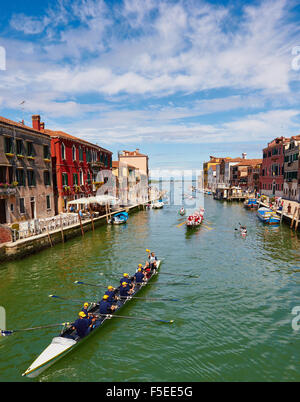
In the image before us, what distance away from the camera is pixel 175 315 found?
12.9m

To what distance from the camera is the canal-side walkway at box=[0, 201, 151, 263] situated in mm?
20281

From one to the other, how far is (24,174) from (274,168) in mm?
49211

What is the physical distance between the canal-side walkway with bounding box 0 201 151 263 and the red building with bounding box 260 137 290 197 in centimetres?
3886

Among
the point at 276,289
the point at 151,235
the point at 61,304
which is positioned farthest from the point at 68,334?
the point at 151,235

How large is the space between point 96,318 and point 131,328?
5.38ft

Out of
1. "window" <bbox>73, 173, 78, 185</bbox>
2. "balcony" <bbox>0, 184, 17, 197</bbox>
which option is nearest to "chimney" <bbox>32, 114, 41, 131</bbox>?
"window" <bbox>73, 173, 78, 185</bbox>

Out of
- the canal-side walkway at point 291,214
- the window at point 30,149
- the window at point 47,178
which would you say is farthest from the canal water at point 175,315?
the window at point 30,149

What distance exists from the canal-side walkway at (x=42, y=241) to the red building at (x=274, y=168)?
127ft

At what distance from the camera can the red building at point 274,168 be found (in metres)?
53.2

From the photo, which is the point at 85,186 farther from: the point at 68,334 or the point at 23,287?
the point at 68,334

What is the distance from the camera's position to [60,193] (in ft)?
111

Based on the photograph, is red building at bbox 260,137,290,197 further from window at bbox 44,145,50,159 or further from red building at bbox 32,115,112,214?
window at bbox 44,145,50,159

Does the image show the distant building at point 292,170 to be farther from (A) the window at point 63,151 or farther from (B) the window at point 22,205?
(B) the window at point 22,205

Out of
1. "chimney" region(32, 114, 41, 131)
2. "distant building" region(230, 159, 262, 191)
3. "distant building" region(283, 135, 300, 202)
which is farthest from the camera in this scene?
"distant building" region(230, 159, 262, 191)
